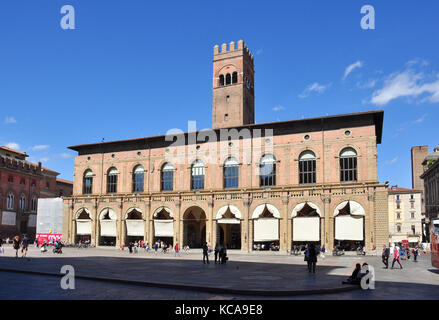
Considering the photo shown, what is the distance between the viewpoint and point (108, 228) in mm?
53125

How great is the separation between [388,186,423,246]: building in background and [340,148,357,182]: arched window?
5853 centimetres

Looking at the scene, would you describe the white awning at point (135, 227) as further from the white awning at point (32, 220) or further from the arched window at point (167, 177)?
the white awning at point (32, 220)

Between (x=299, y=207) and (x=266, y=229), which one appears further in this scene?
(x=266, y=229)

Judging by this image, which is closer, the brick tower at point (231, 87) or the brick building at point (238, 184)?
the brick building at point (238, 184)

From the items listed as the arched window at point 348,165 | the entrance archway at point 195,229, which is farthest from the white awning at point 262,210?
the entrance archway at point 195,229

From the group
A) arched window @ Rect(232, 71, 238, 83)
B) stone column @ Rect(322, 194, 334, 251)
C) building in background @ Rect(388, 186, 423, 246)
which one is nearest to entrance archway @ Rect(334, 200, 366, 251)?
stone column @ Rect(322, 194, 334, 251)

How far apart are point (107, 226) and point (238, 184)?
62.8 ft

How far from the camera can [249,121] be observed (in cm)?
6141

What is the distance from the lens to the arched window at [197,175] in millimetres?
48812

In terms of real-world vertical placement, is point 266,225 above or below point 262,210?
below

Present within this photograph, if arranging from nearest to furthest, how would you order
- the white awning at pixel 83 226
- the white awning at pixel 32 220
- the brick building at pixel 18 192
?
the white awning at pixel 83 226 → the brick building at pixel 18 192 → the white awning at pixel 32 220

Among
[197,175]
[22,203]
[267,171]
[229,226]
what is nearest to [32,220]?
[22,203]

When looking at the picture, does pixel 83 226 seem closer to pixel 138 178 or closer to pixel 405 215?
pixel 138 178

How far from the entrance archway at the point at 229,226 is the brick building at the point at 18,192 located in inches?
1591
